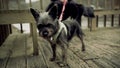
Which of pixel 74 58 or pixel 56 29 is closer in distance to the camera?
pixel 56 29

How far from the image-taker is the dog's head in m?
2.13

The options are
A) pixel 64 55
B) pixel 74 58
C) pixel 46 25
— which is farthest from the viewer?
pixel 74 58

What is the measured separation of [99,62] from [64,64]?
46 centimetres

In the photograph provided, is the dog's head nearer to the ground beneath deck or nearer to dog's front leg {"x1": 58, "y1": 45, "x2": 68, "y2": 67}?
dog's front leg {"x1": 58, "y1": 45, "x2": 68, "y2": 67}

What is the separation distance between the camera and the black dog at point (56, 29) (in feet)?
7.07

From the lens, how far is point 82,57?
285 centimetres

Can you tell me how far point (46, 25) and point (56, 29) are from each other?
0.22 m

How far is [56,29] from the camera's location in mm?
2324

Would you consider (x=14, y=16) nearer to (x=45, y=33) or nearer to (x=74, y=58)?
(x=45, y=33)

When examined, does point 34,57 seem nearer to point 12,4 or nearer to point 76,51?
point 76,51

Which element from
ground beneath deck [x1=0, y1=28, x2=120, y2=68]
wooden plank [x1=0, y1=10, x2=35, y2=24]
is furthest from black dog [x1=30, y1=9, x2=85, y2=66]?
wooden plank [x1=0, y1=10, x2=35, y2=24]

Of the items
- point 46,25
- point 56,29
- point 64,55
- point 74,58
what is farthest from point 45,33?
point 74,58

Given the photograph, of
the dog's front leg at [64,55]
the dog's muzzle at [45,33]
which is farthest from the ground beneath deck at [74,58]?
the dog's muzzle at [45,33]

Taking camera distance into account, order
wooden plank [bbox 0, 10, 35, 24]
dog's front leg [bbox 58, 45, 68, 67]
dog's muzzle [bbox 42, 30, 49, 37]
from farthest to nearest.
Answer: wooden plank [bbox 0, 10, 35, 24] < dog's front leg [bbox 58, 45, 68, 67] < dog's muzzle [bbox 42, 30, 49, 37]
